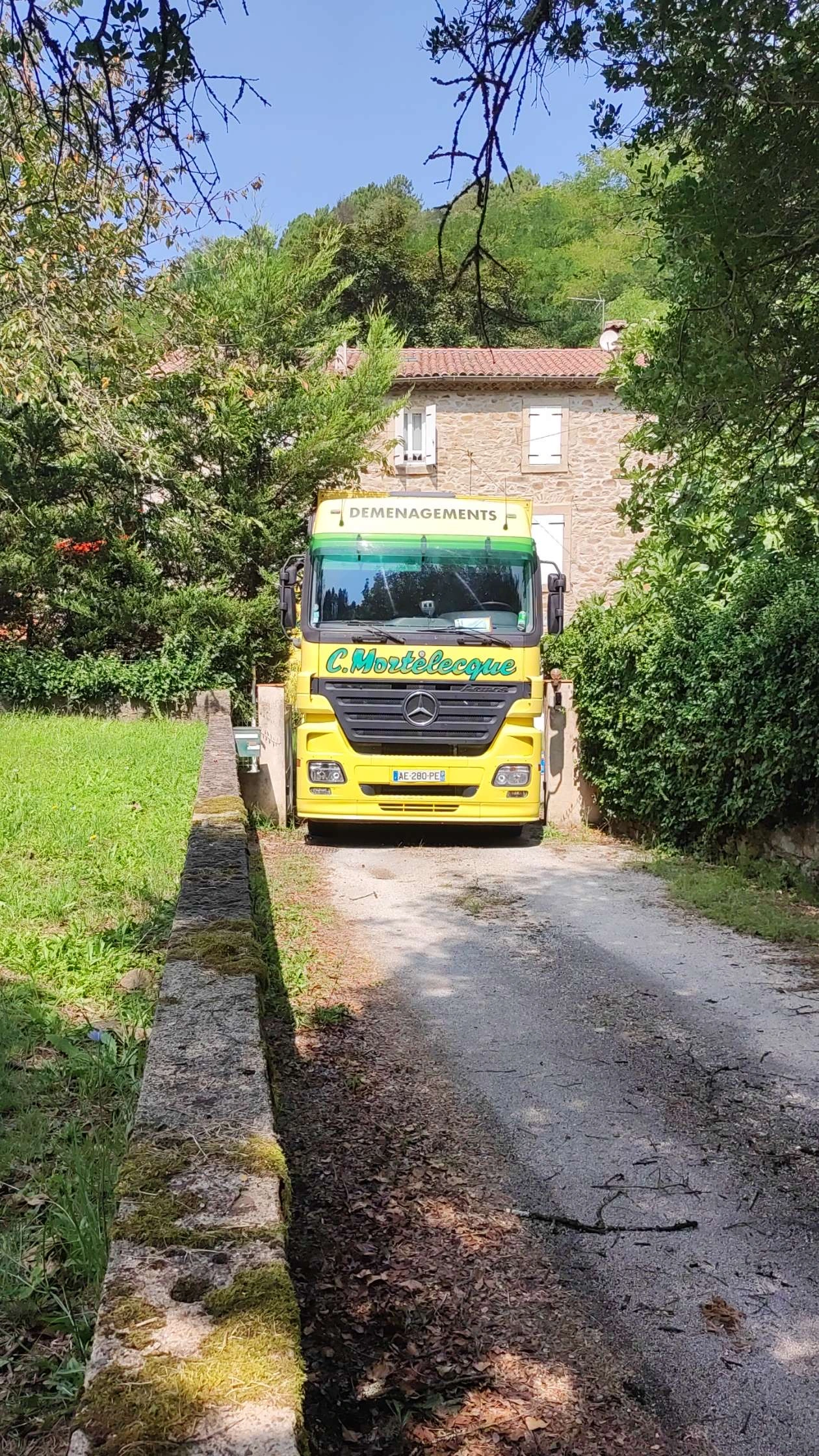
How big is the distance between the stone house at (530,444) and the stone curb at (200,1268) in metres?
24.5

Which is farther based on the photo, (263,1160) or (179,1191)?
(263,1160)

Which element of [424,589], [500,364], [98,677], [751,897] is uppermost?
[500,364]

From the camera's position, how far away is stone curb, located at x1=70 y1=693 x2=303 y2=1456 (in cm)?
135

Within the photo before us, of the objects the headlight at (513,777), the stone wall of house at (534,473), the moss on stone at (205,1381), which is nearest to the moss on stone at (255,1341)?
the moss on stone at (205,1381)

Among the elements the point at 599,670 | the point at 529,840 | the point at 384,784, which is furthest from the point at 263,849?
the point at 599,670

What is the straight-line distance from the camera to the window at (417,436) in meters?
26.5

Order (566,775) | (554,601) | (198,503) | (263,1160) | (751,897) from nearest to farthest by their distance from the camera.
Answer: (263,1160)
(751,897)
(554,601)
(566,775)
(198,503)

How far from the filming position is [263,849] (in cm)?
952

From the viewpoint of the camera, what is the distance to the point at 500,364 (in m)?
26.8

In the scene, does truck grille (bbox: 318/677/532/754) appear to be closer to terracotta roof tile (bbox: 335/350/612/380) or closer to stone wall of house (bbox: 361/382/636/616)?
terracotta roof tile (bbox: 335/350/612/380)

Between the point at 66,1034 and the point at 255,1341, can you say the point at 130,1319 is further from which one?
the point at 66,1034

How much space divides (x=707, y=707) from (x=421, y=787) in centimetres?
256

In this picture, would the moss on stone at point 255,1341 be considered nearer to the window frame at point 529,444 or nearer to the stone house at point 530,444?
the stone house at point 530,444

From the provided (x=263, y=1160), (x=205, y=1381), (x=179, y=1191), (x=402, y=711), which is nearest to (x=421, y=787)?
(x=402, y=711)
